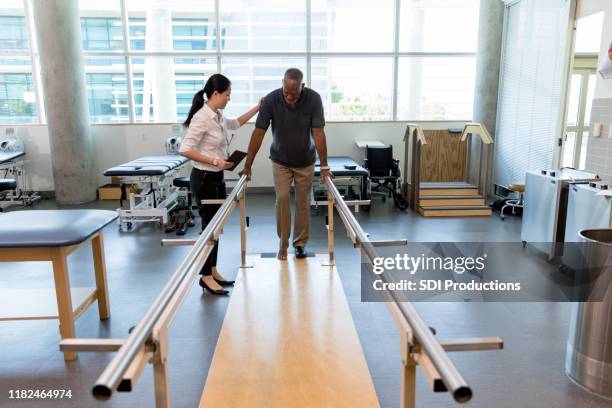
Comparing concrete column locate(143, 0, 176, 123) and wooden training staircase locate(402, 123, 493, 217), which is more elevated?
concrete column locate(143, 0, 176, 123)

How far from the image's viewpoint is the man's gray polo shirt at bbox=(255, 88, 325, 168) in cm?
340

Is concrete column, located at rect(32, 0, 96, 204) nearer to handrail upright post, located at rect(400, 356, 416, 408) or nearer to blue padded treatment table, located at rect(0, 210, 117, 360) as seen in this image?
blue padded treatment table, located at rect(0, 210, 117, 360)

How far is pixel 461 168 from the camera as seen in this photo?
Result: 24.1 ft

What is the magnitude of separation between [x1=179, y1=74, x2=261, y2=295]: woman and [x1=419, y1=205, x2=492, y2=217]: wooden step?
3472mm

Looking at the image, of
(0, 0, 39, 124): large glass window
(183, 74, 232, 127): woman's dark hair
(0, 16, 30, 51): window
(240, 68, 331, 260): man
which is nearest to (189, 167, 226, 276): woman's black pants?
(240, 68, 331, 260): man

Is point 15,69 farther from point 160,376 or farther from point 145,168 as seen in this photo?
point 160,376

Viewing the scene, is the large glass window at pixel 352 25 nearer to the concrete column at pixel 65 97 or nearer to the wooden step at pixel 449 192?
the wooden step at pixel 449 192

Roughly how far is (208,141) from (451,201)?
412 centimetres

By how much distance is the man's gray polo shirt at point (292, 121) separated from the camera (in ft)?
11.2

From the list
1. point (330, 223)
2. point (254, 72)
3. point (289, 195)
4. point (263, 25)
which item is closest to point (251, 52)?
point (254, 72)

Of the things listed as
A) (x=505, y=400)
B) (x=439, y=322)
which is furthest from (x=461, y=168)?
(x=505, y=400)

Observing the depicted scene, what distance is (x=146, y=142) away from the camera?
7.60m

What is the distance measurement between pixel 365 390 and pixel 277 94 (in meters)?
2.18

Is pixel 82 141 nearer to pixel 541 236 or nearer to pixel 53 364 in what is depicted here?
pixel 53 364
